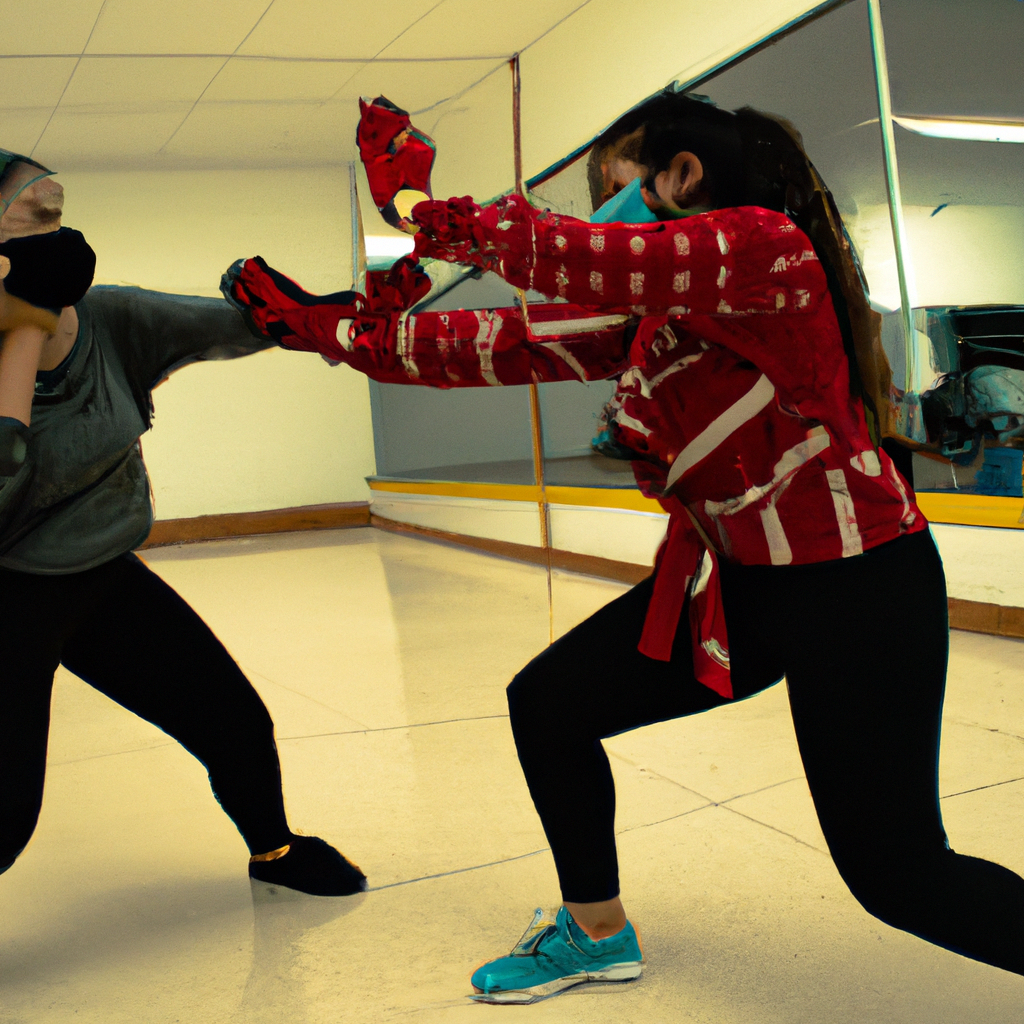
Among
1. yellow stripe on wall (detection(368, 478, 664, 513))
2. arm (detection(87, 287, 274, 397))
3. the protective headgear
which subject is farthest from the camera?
yellow stripe on wall (detection(368, 478, 664, 513))

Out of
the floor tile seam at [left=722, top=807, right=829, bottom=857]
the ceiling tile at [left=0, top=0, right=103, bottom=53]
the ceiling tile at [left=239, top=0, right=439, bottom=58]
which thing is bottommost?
the floor tile seam at [left=722, top=807, right=829, bottom=857]

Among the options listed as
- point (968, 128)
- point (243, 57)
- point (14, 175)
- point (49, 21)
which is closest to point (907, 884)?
point (14, 175)

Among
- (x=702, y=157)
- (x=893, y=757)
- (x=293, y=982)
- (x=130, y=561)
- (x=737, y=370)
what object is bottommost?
(x=293, y=982)

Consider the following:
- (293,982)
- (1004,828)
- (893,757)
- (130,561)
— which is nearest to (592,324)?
(893,757)

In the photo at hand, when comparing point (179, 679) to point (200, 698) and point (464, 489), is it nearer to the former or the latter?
point (200, 698)

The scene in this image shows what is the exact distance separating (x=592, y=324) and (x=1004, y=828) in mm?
1358

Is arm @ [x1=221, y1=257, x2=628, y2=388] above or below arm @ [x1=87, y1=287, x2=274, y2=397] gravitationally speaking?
below

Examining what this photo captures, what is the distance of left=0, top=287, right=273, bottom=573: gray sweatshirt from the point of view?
1409 mm

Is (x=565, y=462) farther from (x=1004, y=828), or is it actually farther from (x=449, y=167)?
(x=449, y=167)

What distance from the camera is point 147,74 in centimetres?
326

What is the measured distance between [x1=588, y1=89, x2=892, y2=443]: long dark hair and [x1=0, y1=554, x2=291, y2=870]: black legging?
40.2 inches

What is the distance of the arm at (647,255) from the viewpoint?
92cm

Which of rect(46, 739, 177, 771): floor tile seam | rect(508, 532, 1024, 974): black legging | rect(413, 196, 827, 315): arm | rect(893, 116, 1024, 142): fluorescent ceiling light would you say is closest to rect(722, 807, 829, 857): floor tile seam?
rect(508, 532, 1024, 974): black legging

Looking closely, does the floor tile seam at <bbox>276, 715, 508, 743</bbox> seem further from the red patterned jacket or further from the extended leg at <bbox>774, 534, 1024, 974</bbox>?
the extended leg at <bbox>774, 534, 1024, 974</bbox>
